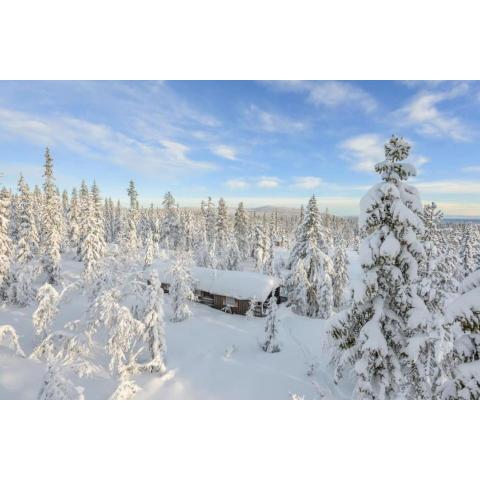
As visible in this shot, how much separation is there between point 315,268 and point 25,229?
2986 cm

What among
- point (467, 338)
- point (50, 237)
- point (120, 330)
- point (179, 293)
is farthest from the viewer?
point (50, 237)

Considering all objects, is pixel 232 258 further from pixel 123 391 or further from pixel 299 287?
pixel 123 391

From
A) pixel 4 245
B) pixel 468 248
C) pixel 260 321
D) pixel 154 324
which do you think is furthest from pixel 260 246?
pixel 154 324

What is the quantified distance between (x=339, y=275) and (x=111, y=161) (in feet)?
84.7

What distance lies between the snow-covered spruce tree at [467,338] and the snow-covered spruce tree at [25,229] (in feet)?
112

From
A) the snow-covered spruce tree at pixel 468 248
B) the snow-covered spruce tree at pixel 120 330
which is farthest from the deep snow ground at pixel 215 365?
the snow-covered spruce tree at pixel 468 248

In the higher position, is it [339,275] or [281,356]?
[339,275]

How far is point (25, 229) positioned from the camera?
1150 inches

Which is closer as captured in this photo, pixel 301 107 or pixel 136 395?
pixel 301 107

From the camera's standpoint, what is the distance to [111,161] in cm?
1162

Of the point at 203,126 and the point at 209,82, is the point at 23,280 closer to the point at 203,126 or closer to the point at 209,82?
the point at 203,126

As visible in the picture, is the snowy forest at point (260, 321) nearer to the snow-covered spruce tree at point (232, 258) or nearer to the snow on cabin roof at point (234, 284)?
the snow on cabin roof at point (234, 284)

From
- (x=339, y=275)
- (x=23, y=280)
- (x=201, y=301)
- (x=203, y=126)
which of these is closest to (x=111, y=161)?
(x=203, y=126)
